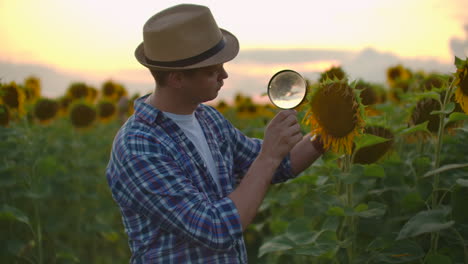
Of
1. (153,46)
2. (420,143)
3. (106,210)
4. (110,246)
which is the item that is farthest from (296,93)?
(110,246)

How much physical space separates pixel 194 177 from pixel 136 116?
15.6 inches

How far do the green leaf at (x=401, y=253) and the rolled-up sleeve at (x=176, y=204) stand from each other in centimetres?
83

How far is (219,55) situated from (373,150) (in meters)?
1.07

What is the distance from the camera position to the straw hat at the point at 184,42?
7.37 ft


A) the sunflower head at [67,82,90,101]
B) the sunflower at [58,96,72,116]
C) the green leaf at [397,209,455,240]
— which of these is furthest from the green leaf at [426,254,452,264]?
the sunflower head at [67,82,90,101]

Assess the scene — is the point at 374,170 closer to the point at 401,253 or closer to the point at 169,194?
the point at 401,253

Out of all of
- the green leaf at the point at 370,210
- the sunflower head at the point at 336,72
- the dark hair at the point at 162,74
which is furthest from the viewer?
the sunflower head at the point at 336,72

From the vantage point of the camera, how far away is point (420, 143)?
3.35 m

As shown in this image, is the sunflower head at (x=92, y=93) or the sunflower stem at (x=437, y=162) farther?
the sunflower head at (x=92, y=93)

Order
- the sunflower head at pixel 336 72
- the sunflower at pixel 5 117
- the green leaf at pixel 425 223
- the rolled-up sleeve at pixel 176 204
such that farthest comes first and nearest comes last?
1. the sunflower at pixel 5 117
2. the sunflower head at pixel 336 72
3. the green leaf at pixel 425 223
4. the rolled-up sleeve at pixel 176 204

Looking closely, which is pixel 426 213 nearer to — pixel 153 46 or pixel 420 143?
pixel 420 143

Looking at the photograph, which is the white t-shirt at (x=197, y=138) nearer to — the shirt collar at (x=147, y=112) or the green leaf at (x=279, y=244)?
the shirt collar at (x=147, y=112)

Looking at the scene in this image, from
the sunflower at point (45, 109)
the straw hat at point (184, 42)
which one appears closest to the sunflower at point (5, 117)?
the sunflower at point (45, 109)

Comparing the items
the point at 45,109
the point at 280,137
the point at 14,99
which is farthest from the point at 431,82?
the point at 45,109
